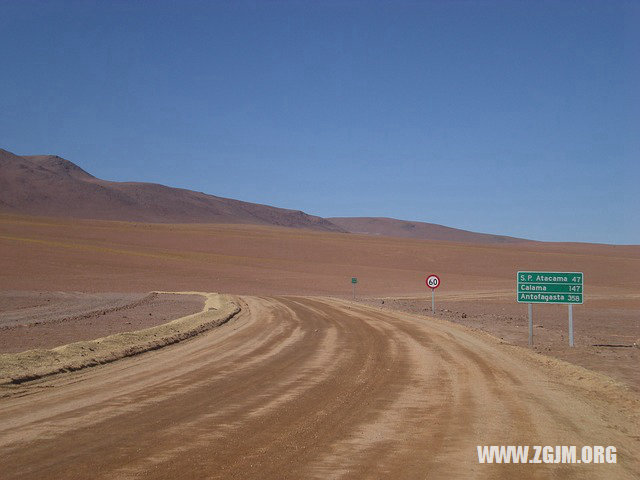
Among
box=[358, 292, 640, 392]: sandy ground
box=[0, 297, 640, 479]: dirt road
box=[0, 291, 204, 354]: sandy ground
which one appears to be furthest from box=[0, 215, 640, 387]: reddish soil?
box=[0, 291, 204, 354]: sandy ground

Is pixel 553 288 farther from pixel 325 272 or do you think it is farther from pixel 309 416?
pixel 325 272

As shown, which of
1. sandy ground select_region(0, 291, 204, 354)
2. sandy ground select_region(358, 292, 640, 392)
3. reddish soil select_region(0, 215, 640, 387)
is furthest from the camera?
reddish soil select_region(0, 215, 640, 387)

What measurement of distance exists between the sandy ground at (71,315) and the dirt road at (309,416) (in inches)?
201

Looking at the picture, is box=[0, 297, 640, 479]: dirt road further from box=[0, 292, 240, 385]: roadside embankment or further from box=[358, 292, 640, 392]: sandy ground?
box=[358, 292, 640, 392]: sandy ground

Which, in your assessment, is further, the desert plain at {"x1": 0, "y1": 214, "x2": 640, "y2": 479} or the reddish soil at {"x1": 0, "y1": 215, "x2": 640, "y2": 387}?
the reddish soil at {"x1": 0, "y1": 215, "x2": 640, "y2": 387}

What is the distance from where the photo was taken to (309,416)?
871cm

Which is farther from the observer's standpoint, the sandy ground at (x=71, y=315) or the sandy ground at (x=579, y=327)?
the sandy ground at (x=71, y=315)

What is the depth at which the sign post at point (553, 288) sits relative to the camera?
18.4 metres

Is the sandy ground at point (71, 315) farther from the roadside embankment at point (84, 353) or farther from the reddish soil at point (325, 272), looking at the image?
the reddish soil at point (325, 272)

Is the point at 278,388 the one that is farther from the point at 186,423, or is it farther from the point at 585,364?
the point at 585,364

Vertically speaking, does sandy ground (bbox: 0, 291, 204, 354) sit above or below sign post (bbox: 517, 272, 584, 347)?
below

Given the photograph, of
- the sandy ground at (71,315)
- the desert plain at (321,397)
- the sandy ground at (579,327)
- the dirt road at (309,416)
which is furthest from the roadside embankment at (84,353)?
the sandy ground at (579,327)

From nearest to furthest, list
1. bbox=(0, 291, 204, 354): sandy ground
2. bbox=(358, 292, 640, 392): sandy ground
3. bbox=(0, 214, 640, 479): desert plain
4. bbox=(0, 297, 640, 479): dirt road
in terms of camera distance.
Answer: bbox=(0, 297, 640, 479): dirt road → bbox=(0, 214, 640, 479): desert plain → bbox=(358, 292, 640, 392): sandy ground → bbox=(0, 291, 204, 354): sandy ground

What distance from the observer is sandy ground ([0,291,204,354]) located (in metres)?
19.2
